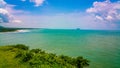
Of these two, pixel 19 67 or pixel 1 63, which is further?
pixel 1 63

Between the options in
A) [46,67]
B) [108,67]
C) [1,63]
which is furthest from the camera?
[108,67]

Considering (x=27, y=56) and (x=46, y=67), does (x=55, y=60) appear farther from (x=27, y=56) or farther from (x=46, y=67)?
(x=27, y=56)

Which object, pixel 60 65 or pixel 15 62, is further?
pixel 15 62

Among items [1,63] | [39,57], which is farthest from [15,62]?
[39,57]

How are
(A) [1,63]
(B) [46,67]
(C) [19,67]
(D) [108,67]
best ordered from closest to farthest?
(B) [46,67]
(C) [19,67]
(A) [1,63]
(D) [108,67]

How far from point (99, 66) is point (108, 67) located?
150cm

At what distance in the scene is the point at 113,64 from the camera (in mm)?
31031

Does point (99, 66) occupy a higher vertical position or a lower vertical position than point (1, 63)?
lower

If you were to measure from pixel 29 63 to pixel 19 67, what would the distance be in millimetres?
1118

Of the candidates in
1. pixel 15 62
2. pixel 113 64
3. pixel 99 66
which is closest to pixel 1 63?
pixel 15 62

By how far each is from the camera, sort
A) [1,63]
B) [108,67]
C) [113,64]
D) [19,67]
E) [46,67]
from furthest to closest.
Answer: [113,64] < [108,67] < [1,63] < [19,67] < [46,67]

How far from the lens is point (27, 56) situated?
19.6 meters

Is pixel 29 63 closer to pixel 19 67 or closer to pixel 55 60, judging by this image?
pixel 19 67

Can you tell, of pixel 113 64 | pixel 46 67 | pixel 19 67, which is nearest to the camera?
pixel 46 67
